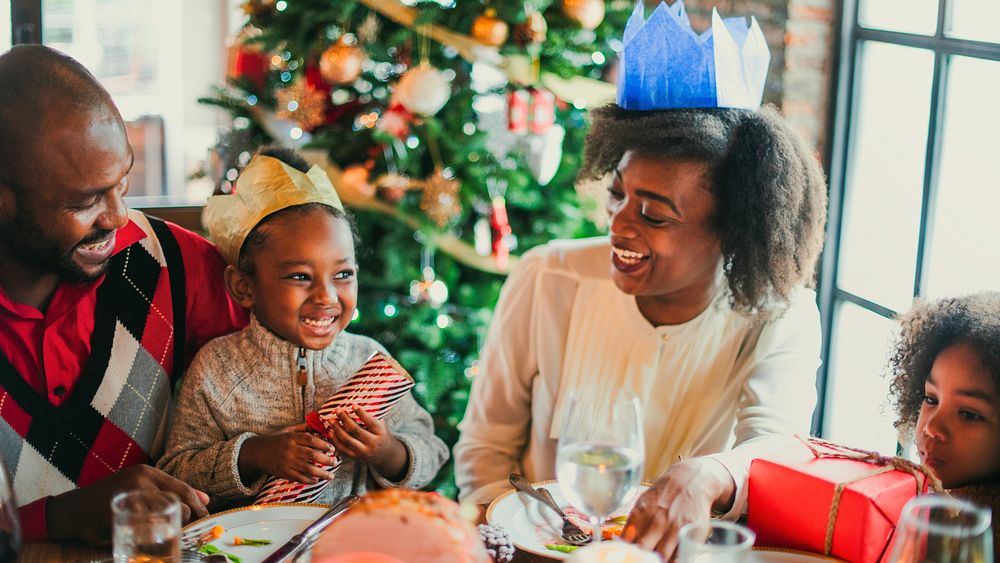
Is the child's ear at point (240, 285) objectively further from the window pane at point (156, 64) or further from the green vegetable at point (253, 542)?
the window pane at point (156, 64)

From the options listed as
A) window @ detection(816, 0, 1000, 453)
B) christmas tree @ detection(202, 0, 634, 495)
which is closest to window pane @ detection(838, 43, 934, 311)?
window @ detection(816, 0, 1000, 453)

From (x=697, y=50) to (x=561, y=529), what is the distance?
925mm

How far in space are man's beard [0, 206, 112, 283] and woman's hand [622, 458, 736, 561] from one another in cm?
94

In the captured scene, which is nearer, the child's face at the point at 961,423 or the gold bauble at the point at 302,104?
the child's face at the point at 961,423

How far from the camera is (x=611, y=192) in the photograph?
2066 mm

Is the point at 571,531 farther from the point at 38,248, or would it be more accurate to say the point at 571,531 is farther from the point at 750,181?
the point at 38,248

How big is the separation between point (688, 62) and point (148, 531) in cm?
130

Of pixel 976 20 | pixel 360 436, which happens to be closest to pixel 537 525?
pixel 360 436

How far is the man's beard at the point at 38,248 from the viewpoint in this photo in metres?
1.65

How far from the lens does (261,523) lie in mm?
1496

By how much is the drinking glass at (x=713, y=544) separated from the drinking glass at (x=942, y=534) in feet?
0.47

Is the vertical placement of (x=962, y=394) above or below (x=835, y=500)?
above

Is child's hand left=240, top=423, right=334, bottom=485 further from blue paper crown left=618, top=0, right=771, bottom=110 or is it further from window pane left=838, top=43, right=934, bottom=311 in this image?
window pane left=838, top=43, right=934, bottom=311

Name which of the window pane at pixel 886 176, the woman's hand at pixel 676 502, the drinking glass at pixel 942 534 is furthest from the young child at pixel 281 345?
the window pane at pixel 886 176
